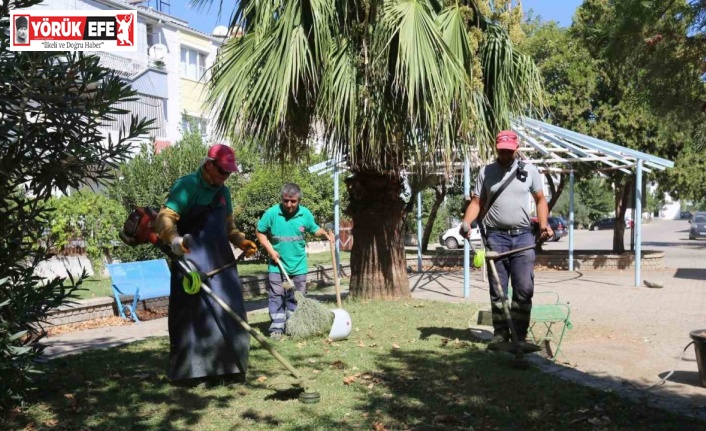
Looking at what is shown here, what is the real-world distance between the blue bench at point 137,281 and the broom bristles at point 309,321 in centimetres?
292

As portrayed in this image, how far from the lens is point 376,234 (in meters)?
9.38

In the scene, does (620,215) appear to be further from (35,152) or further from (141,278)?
(35,152)

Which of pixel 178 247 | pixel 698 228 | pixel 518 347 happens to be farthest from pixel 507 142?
pixel 698 228

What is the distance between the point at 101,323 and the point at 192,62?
25.1m

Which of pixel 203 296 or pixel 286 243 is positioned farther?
pixel 286 243

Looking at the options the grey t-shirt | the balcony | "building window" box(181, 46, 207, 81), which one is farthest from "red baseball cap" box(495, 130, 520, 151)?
"building window" box(181, 46, 207, 81)

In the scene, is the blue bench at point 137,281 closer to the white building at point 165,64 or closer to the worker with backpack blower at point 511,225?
the worker with backpack blower at point 511,225

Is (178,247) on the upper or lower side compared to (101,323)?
upper

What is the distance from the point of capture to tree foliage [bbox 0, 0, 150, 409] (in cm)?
404

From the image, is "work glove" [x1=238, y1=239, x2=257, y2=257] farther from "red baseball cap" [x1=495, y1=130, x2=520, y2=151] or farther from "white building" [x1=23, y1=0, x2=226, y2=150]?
"white building" [x1=23, y1=0, x2=226, y2=150]

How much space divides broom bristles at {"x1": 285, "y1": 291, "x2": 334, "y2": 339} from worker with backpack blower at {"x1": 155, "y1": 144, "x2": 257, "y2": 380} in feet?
6.07

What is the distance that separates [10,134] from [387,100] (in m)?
4.62

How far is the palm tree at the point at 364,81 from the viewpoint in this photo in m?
7.62

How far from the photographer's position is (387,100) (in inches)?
313
